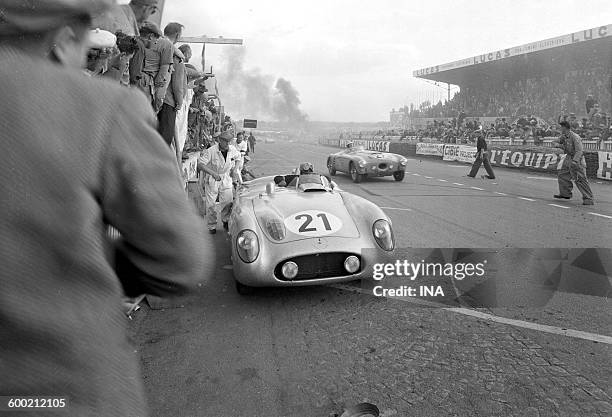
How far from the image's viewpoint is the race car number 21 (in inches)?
151

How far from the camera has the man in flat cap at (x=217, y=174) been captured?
653cm

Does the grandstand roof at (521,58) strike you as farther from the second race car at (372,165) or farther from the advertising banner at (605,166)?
the second race car at (372,165)

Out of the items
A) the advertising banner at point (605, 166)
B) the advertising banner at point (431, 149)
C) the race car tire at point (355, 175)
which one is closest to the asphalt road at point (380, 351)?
the race car tire at point (355, 175)

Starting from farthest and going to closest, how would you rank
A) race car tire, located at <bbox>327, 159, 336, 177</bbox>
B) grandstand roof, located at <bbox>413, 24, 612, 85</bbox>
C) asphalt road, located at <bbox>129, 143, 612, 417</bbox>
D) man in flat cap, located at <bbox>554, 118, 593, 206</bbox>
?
grandstand roof, located at <bbox>413, 24, 612, 85</bbox>
race car tire, located at <bbox>327, 159, 336, 177</bbox>
man in flat cap, located at <bbox>554, 118, 593, 206</bbox>
asphalt road, located at <bbox>129, 143, 612, 417</bbox>

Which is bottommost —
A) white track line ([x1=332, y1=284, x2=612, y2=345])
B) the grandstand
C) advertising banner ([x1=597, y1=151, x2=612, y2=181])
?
white track line ([x1=332, y1=284, x2=612, y2=345])

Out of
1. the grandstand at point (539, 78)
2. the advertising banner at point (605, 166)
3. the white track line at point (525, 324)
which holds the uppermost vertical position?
the grandstand at point (539, 78)

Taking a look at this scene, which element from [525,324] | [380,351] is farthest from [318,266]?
[525,324]

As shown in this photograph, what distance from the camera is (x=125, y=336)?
77 cm

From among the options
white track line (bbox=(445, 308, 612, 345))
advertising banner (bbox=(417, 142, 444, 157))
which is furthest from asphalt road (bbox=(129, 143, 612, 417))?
advertising banner (bbox=(417, 142, 444, 157))

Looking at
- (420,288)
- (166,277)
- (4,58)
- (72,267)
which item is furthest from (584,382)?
(4,58)

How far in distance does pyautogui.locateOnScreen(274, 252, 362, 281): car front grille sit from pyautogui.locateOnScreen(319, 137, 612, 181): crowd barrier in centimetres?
1122

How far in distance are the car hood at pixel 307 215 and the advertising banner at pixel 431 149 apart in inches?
828

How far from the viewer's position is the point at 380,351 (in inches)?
112

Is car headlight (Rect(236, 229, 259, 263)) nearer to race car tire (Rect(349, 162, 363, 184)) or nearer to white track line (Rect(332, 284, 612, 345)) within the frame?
white track line (Rect(332, 284, 612, 345))
